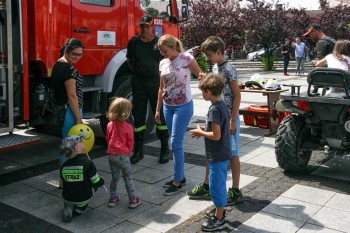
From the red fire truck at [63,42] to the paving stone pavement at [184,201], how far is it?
2.65 ft

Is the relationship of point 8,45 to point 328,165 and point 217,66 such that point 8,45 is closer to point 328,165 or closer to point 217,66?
point 217,66

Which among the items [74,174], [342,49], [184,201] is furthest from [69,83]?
[342,49]

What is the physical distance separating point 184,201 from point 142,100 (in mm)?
1804

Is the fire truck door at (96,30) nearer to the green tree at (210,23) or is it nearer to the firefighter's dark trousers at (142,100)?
the firefighter's dark trousers at (142,100)

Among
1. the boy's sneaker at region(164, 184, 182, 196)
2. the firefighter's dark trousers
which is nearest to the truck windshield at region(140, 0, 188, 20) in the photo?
the firefighter's dark trousers

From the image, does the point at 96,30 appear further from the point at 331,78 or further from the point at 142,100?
the point at 331,78

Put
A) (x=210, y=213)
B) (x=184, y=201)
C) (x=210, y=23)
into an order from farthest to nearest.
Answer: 1. (x=210, y=23)
2. (x=184, y=201)
3. (x=210, y=213)

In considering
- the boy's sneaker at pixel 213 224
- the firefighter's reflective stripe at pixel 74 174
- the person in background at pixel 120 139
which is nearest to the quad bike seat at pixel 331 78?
the boy's sneaker at pixel 213 224

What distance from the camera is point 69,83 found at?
14.1 ft

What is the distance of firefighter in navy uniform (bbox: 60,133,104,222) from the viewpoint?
386 cm

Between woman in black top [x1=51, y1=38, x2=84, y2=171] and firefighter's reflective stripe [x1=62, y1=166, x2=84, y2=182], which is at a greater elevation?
woman in black top [x1=51, y1=38, x2=84, y2=171]

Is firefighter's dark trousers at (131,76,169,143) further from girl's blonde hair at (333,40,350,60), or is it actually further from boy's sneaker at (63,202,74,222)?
girl's blonde hair at (333,40,350,60)

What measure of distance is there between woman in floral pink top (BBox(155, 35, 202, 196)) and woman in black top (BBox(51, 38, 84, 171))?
2.99 ft

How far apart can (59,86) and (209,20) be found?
1919 cm
